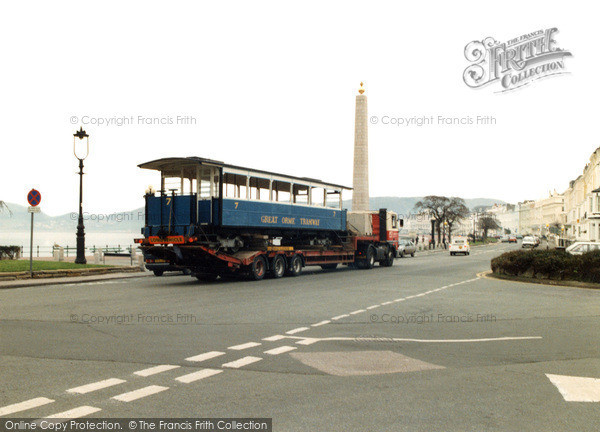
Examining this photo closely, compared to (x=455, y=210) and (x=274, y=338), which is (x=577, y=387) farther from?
(x=455, y=210)

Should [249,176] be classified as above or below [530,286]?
above

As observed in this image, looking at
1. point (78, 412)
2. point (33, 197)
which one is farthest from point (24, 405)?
point (33, 197)

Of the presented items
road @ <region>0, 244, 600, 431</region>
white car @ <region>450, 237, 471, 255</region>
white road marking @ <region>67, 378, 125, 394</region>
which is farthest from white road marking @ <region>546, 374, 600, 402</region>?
white car @ <region>450, 237, 471, 255</region>

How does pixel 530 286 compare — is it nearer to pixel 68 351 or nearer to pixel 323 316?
pixel 323 316

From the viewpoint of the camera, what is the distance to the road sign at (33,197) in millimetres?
20609

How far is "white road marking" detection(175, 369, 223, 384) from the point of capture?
6031mm

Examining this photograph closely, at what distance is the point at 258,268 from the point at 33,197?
889 centimetres

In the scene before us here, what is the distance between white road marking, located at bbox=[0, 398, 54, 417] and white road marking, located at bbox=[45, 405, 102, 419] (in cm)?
39

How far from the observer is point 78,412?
Answer: 4.88 meters

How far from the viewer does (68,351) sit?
7.60 meters

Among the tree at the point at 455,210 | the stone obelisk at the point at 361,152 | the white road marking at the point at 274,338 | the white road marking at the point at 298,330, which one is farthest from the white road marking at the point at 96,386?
the tree at the point at 455,210

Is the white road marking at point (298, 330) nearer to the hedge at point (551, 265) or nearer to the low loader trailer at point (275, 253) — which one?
the low loader trailer at point (275, 253)

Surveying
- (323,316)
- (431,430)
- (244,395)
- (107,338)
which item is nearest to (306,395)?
(244,395)

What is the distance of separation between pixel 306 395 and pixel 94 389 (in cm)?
215
